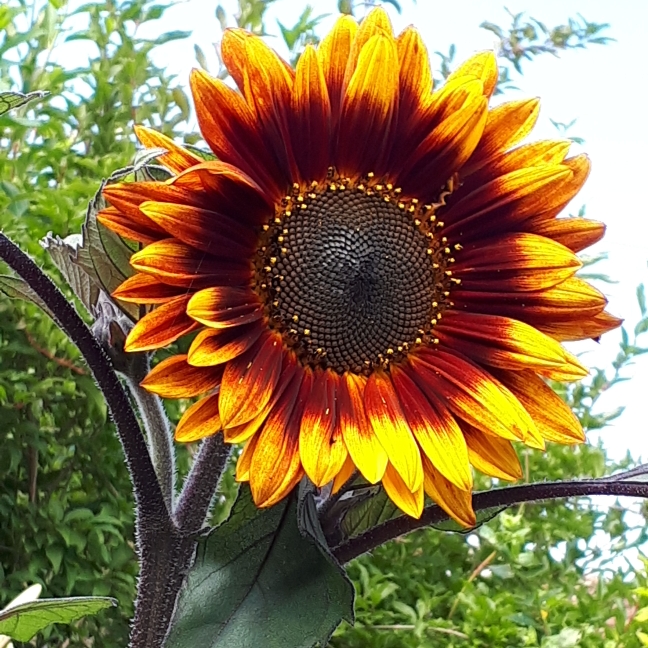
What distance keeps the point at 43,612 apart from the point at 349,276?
19cm

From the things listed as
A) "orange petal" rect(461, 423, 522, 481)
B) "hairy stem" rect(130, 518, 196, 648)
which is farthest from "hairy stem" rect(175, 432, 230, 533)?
"orange petal" rect(461, 423, 522, 481)

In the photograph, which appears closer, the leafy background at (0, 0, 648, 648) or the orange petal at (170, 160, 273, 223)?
the orange petal at (170, 160, 273, 223)

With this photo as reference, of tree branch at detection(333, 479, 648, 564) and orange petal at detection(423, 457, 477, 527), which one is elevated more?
orange petal at detection(423, 457, 477, 527)

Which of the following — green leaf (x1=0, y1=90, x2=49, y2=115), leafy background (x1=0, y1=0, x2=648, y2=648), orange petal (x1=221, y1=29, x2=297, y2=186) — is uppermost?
green leaf (x1=0, y1=90, x2=49, y2=115)


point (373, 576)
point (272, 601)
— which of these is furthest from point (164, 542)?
point (373, 576)

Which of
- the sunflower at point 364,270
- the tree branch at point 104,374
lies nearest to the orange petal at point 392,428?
the sunflower at point 364,270

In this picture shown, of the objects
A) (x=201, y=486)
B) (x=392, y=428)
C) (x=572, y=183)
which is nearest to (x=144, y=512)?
(x=201, y=486)

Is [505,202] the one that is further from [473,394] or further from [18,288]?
[18,288]

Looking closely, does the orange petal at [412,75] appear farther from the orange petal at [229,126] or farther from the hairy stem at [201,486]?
the hairy stem at [201,486]

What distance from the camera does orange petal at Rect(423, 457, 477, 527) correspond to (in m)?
0.32

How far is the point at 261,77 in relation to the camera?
1.04 ft

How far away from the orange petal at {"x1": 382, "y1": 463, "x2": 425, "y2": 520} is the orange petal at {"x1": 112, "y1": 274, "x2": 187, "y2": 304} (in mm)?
102

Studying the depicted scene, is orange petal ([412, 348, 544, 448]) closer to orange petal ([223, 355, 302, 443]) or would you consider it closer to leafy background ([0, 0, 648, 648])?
orange petal ([223, 355, 302, 443])

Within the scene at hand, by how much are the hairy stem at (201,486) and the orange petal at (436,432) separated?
0.28 feet
